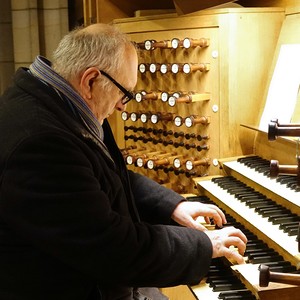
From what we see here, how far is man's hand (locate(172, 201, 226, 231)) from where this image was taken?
198 cm

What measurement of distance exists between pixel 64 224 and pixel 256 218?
85 centimetres

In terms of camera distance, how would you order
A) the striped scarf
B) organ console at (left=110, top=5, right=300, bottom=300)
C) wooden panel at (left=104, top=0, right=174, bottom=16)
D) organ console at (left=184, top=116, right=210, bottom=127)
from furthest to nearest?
wooden panel at (left=104, top=0, right=174, bottom=16) < organ console at (left=184, top=116, right=210, bottom=127) < organ console at (left=110, top=5, right=300, bottom=300) < the striped scarf

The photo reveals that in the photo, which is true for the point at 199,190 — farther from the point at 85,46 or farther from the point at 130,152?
the point at 85,46

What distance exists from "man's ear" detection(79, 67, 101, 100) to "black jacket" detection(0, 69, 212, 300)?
8cm

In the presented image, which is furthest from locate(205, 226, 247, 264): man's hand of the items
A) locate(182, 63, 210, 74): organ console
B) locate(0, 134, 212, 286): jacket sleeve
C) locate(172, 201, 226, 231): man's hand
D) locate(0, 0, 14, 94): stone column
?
locate(0, 0, 14, 94): stone column

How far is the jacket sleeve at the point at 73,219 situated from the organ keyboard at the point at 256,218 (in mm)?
258

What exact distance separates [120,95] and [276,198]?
2.61 feet

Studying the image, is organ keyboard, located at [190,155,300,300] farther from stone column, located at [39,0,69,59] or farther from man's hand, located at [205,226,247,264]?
stone column, located at [39,0,69,59]

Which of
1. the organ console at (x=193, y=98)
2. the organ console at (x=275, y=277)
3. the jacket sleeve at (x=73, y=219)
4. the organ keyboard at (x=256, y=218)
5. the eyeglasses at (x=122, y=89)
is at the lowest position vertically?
the organ keyboard at (x=256, y=218)

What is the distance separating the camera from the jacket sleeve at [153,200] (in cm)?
203

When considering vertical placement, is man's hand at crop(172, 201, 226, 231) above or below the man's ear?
below

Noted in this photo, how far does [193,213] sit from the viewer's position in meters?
1.99

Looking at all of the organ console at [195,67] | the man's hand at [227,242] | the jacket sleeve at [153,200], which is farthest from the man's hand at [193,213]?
the organ console at [195,67]

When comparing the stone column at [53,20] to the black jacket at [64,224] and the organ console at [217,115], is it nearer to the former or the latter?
the organ console at [217,115]
